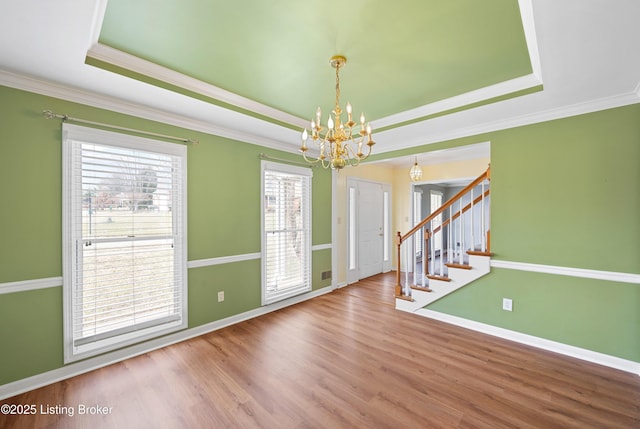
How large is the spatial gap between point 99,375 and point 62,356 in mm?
346

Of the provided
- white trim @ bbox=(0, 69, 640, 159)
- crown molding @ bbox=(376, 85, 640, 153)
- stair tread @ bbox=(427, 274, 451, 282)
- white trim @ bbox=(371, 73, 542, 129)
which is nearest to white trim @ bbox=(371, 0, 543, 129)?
white trim @ bbox=(371, 73, 542, 129)

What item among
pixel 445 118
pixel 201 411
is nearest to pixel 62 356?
pixel 201 411

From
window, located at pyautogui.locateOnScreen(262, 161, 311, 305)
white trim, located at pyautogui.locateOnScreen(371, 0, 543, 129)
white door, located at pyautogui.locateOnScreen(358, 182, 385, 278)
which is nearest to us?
white trim, located at pyautogui.locateOnScreen(371, 0, 543, 129)

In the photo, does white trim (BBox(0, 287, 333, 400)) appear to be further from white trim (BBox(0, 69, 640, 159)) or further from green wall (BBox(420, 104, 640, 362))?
green wall (BBox(420, 104, 640, 362))

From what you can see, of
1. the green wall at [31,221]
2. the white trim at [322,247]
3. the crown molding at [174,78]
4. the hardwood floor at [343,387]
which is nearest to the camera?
the hardwood floor at [343,387]

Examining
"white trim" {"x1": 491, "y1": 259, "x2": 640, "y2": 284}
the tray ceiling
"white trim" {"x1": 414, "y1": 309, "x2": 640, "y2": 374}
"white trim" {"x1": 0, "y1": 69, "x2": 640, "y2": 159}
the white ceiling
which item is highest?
the tray ceiling

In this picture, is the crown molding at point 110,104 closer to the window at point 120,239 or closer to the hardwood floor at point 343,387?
the window at point 120,239

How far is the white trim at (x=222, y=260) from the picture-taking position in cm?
310

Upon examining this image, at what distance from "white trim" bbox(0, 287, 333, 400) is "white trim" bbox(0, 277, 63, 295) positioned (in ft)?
2.40

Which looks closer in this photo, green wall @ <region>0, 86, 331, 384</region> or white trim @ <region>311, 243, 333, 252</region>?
green wall @ <region>0, 86, 331, 384</region>

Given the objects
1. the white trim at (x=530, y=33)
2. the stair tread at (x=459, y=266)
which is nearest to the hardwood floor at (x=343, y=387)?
the stair tread at (x=459, y=266)

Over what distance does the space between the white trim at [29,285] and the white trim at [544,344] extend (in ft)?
13.5

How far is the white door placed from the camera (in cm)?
564

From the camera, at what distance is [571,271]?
8.80 ft
